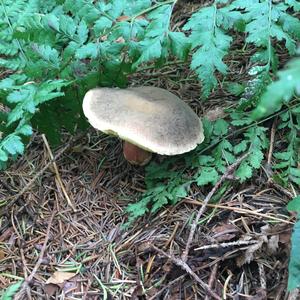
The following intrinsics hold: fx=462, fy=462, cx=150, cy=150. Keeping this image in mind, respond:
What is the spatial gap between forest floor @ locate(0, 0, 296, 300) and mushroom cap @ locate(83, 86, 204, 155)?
294 millimetres

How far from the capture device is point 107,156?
2.82 meters

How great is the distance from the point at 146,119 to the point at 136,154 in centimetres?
33

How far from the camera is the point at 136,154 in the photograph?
2.59m

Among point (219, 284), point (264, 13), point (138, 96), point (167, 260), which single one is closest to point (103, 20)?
point (138, 96)

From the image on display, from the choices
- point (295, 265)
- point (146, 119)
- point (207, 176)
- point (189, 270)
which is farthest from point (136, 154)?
point (295, 265)

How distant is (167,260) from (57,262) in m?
0.58

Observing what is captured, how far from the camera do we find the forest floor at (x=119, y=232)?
2.05m

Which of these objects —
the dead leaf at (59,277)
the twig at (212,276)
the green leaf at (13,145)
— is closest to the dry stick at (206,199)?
the twig at (212,276)

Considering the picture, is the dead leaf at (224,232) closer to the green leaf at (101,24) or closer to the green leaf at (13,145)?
the green leaf at (13,145)

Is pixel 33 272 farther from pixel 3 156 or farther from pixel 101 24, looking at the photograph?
pixel 101 24

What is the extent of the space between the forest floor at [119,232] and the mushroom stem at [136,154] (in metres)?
0.09

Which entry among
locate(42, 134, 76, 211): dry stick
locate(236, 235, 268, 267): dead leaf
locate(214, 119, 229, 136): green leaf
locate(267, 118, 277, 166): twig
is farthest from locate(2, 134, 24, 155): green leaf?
locate(267, 118, 277, 166): twig

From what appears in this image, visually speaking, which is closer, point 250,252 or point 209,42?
point 250,252

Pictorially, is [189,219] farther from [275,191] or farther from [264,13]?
[264,13]
